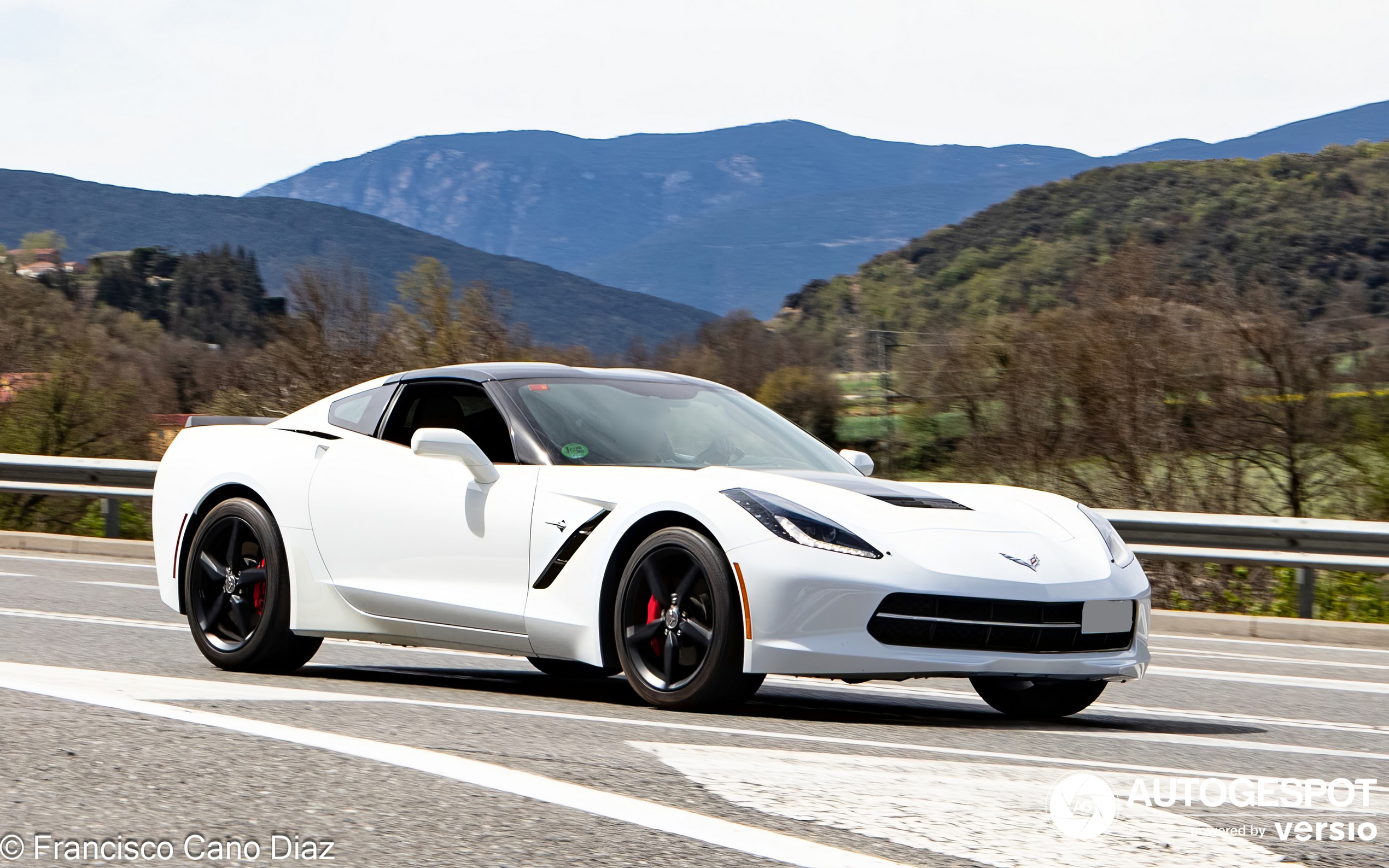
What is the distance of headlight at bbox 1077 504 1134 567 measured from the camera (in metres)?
5.92

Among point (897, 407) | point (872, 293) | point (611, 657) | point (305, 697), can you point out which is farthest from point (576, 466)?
point (872, 293)

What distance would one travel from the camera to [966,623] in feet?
17.5

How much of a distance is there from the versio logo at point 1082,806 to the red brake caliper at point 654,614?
5.69 ft

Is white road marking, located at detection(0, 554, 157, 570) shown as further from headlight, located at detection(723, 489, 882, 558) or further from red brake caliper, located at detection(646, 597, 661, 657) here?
headlight, located at detection(723, 489, 882, 558)

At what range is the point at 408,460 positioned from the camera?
6574 mm

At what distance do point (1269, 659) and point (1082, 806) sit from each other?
6.32 m

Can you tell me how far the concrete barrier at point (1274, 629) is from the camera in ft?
35.5

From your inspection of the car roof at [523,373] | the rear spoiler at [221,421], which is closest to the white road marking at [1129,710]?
the car roof at [523,373]

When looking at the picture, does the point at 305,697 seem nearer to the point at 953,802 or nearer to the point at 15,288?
the point at 953,802

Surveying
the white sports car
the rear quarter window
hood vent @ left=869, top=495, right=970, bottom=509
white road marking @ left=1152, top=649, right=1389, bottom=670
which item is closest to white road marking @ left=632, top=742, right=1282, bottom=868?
the white sports car

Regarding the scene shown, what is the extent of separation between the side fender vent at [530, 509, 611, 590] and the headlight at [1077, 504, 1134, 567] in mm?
1859

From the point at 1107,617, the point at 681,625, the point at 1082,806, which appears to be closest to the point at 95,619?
the point at 681,625

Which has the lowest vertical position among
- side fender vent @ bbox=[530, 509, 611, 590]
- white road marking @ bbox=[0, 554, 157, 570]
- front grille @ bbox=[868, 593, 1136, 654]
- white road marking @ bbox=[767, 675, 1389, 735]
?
white road marking @ bbox=[0, 554, 157, 570]

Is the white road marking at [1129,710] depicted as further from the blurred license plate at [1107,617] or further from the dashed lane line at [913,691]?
the blurred license plate at [1107,617]
